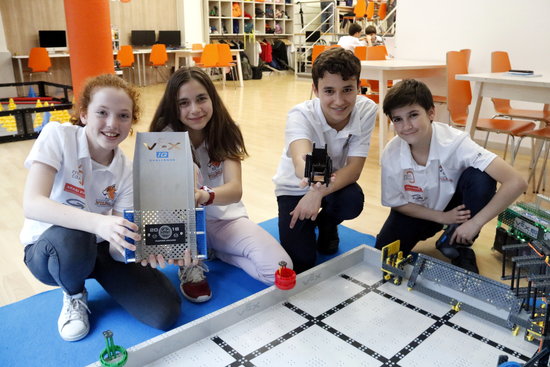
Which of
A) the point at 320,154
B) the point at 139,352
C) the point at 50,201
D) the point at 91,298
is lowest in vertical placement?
the point at 91,298

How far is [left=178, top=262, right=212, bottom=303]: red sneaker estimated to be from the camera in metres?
1.58

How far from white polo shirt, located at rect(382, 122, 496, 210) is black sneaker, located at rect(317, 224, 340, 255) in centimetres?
27

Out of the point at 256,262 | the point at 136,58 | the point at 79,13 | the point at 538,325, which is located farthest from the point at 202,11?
the point at 538,325

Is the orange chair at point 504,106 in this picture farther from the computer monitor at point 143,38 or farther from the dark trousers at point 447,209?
the computer monitor at point 143,38

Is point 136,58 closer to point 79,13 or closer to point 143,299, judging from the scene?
point 79,13

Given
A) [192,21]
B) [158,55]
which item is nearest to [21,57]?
[158,55]

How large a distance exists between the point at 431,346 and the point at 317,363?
32 centimetres

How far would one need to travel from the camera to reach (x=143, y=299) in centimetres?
143

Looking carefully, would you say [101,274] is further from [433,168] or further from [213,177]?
[433,168]

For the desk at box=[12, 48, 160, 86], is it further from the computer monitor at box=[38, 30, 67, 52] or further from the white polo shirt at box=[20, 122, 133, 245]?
the white polo shirt at box=[20, 122, 133, 245]

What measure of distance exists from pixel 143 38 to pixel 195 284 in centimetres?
810

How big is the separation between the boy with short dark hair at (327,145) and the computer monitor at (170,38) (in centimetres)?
791

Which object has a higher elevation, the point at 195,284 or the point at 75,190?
the point at 75,190

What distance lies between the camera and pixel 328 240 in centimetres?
197
